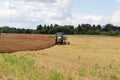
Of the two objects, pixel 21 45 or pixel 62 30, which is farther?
pixel 62 30

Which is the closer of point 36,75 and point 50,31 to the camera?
point 36,75

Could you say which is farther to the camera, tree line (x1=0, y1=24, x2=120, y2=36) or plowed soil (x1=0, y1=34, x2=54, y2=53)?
tree line (x1=0, y1=24, x2=120, y2=36)

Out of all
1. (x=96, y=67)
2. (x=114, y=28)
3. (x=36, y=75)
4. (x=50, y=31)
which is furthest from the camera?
(x=114, y=28)

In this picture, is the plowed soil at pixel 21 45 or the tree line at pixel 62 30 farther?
the tree line at pixel 62 30

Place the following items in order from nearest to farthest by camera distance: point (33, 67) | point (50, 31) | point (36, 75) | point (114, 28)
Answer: point (36, 75)
point (33, 67)
point (50, 31)
point (114, 28)

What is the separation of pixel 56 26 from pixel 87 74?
106215 mm

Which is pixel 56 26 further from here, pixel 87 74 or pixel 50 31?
pixel 87 74

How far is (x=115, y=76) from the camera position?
1825 cm

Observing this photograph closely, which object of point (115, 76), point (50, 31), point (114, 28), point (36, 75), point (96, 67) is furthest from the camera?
point (114, 28)

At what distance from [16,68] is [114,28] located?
136312 mm

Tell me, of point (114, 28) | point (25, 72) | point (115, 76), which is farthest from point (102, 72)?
point (114, 28)

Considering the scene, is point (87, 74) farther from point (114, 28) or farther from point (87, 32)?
point (114, 28)

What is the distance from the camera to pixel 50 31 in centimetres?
11912

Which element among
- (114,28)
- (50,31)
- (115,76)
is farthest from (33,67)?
(114,28)
